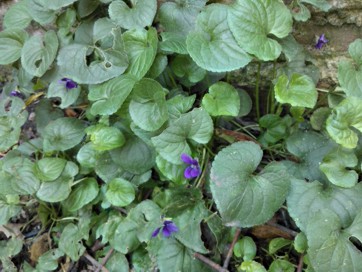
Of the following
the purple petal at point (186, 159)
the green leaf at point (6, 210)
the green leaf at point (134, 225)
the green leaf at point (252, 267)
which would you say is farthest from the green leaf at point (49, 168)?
the green leaf at point (252, 267)

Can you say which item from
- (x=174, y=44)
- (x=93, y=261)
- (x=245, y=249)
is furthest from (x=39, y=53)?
(x=245, y=249)

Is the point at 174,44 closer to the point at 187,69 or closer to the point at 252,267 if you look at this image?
the point at 187,69

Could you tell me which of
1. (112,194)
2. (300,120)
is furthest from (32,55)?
(300,120)

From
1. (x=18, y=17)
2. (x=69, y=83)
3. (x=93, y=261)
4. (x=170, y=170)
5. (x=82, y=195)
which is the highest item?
(x=18, y=17)

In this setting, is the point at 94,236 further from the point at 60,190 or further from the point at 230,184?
the point at 230,184

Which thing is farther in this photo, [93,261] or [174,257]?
[93,261]

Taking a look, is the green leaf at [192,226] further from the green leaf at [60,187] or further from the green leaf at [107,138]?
the green leaf at [60,187]

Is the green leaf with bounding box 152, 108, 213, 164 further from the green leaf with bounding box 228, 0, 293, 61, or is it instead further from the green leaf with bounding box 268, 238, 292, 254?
the green leaf with bounding box 268, 238, 292, 254

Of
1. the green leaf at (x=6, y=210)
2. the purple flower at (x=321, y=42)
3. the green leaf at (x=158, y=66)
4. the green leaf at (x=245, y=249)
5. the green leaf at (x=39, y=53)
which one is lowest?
the green leaf at (x=6, y=210)
